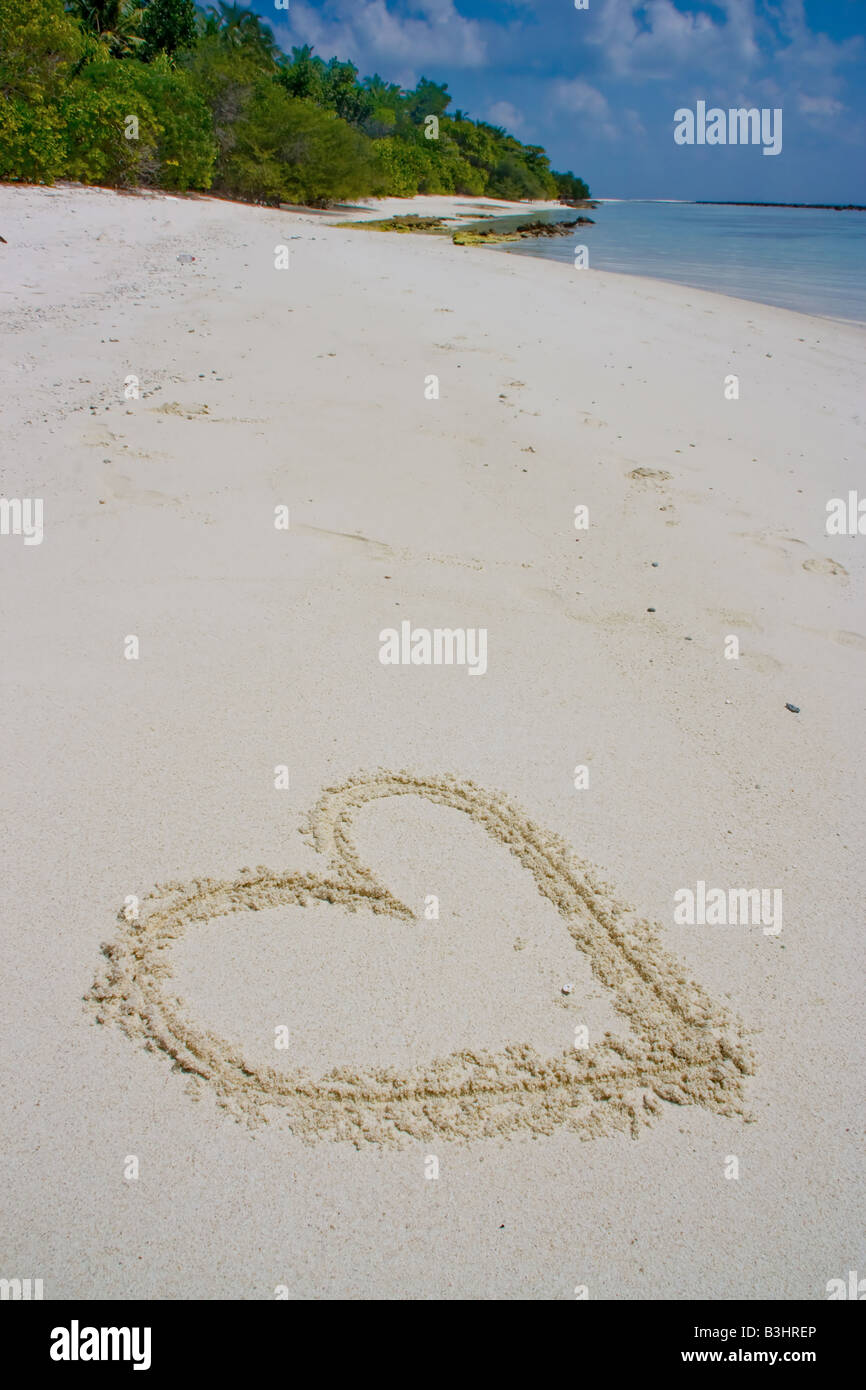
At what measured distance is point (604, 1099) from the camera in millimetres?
1859

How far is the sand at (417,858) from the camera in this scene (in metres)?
1.64

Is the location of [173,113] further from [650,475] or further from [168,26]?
[650,475]

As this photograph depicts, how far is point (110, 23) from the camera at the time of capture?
101 feet

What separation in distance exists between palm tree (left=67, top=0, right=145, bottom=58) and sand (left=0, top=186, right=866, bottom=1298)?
1312 inches

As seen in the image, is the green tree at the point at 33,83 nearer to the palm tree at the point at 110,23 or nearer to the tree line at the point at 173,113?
the tree line at the point at 173,113

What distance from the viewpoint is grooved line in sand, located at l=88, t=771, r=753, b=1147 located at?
5.90ft

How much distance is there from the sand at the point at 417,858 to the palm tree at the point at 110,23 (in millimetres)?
33336

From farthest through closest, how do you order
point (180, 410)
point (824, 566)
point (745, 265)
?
point (745, 265) < point (180, 410) < point (824, 566)

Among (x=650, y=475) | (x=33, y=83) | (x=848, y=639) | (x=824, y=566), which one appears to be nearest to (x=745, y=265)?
(x=33, y=83)

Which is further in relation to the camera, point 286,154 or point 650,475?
point 286,154

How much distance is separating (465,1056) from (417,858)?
657 millimetres

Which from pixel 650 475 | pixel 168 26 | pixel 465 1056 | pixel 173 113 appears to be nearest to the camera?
pixel 465 1056

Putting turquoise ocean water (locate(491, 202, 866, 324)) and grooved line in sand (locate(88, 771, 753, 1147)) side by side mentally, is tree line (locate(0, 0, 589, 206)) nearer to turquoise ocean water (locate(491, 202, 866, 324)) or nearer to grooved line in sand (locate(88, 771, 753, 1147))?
turquoise ocean water (locate(491, 202, 866, 324))

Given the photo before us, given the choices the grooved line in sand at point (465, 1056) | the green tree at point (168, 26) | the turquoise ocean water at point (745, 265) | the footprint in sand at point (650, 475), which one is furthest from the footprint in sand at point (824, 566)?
the green tree at point (168, 26)
